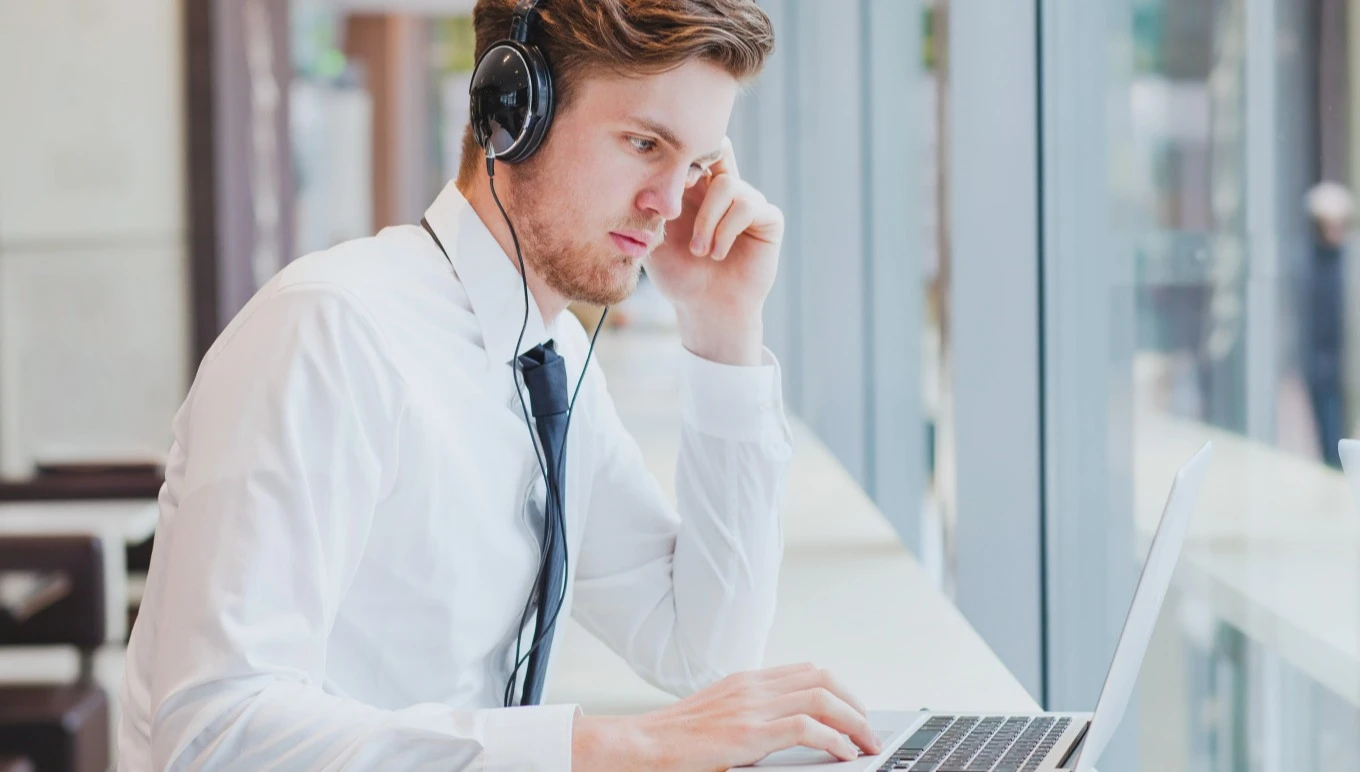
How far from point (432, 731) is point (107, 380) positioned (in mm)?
3430

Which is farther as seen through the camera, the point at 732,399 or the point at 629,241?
the point at 732,399

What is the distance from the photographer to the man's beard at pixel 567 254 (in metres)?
1.15

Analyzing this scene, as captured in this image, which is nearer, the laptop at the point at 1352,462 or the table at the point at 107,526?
the laptop at the point at 1352,462

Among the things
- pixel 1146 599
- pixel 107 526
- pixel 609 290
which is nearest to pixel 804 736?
pixel 1146 599

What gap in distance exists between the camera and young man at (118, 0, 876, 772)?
2.79ft

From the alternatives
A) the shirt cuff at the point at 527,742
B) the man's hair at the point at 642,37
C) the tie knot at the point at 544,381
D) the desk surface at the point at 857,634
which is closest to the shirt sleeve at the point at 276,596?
the shirt cuff at the point at 527,742

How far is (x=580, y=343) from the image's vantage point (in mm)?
1408

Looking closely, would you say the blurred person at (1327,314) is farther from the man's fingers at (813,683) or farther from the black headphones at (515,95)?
the black headphones at (515,95)

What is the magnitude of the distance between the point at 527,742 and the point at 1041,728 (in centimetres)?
38

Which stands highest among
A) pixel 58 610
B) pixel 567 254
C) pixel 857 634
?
pixel 567 254

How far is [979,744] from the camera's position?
93 cm

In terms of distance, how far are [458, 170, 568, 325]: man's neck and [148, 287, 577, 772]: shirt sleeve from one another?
0.28m

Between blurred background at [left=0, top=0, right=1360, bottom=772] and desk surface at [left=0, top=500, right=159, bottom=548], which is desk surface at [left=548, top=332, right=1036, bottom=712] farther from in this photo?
desk surface at [left=0, top=500, right=159, bottom=548]

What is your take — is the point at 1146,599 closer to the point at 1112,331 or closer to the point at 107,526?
the point at 1112,331
